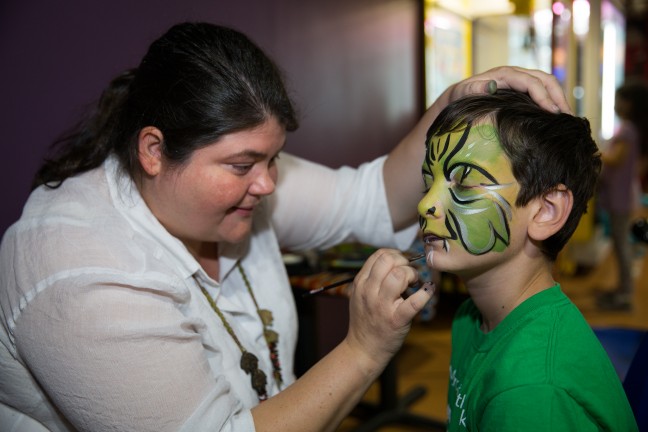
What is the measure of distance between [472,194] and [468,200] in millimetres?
11

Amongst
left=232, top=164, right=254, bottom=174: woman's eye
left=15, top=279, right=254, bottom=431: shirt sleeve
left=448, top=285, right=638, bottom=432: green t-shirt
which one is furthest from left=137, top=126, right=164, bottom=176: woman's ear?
left=448, top=285, right=638, bottom=432: green t-shirt

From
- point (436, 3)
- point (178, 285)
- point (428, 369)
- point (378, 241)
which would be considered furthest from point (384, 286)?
point (436, 3)

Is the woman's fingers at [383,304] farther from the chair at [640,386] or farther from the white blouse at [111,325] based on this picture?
the chair at [640,386]

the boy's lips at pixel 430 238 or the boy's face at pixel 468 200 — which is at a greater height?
the boy's face at pixel 468 200

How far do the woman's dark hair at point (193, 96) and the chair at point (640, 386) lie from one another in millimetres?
726

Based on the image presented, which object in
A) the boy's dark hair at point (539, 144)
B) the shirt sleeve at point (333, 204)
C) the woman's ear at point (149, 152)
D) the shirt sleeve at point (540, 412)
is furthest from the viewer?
the shirt sleeve at point (333, 204)

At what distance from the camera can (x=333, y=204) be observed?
1.33 m

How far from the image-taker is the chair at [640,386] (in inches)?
34.7

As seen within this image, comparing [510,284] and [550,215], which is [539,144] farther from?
[510,284]

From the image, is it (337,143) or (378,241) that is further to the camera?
(337,143)

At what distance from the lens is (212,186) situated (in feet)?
3.17

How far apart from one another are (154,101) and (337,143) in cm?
162

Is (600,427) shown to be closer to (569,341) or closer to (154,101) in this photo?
(569,341)

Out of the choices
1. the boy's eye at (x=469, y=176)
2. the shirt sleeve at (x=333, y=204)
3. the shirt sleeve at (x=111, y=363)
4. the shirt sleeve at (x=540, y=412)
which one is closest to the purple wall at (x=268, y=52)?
the shirt sleeve at (x=333, y=204)
